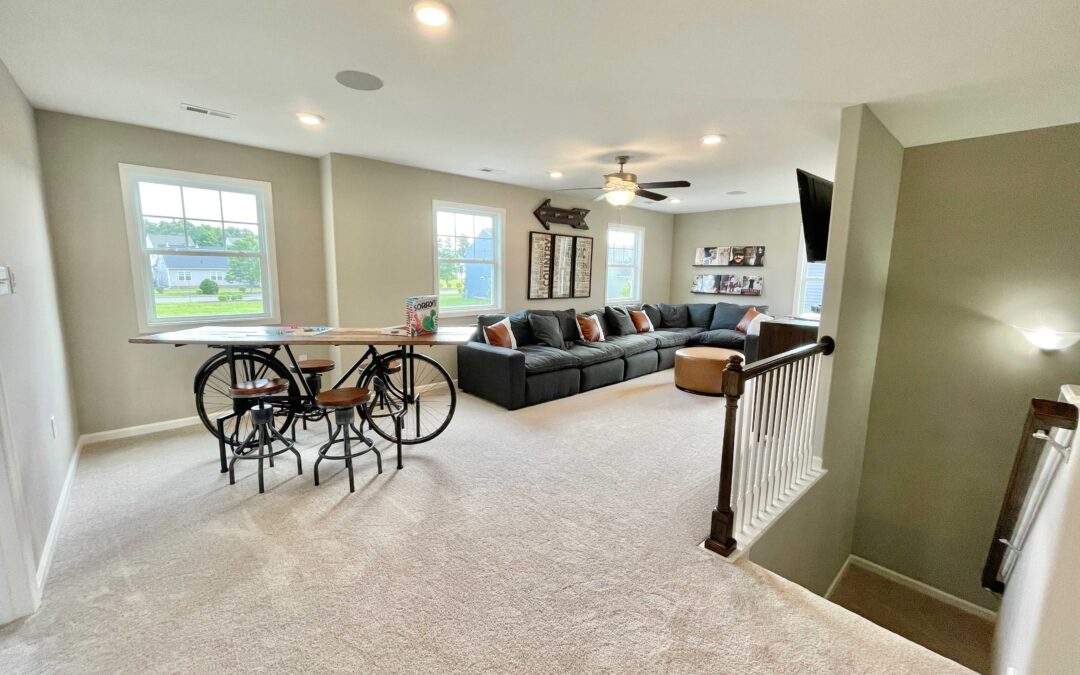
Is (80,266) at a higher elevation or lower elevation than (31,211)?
lower

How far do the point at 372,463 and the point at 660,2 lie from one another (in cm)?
307

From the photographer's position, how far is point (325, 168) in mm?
4113

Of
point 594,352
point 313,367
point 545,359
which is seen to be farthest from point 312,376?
point 594,352

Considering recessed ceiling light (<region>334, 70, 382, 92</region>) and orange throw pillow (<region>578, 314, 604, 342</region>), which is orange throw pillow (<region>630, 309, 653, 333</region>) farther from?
recessed ceiling light (<region>334, 70, 382, 92</region>)

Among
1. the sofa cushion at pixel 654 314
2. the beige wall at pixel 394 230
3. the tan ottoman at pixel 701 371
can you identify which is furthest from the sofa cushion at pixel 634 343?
the beige wall at pixel 394 230

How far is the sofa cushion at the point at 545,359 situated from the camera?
4.48 m

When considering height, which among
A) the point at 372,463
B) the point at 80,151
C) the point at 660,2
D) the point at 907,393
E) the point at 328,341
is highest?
the point at 660,2

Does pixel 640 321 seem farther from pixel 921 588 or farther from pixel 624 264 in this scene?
pixel 921 588

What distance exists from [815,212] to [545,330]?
2954 mm

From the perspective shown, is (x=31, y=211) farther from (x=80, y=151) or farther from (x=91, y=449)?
(x=91, y=449)

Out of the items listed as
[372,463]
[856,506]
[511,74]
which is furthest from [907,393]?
[372,463]

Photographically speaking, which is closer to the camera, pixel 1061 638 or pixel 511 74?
pixel 1061 638

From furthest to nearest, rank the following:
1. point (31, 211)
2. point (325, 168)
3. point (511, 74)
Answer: point (325, 168)
point (31, 211)
point (511, 74)

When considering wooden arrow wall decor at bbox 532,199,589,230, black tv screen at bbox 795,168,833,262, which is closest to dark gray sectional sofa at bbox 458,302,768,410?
wooden arrow wall decor at bbox 532,199,589,230
